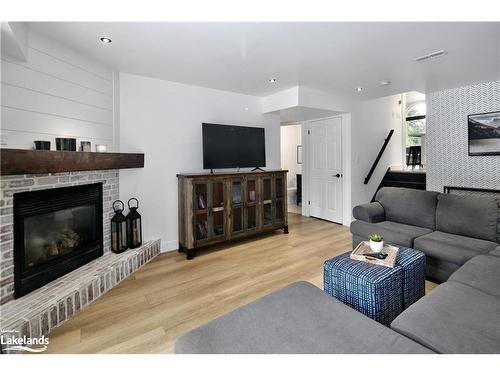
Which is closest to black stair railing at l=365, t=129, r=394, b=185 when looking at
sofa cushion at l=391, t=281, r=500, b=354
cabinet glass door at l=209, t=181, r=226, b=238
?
cabinet glass door at l=209, t=181, r=226, b=238

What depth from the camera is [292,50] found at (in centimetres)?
251

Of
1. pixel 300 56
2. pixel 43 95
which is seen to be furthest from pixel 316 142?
pixel 43 95

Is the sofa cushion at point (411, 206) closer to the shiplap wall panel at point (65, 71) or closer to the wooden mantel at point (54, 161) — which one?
the wooden mantel at point (54, 161)

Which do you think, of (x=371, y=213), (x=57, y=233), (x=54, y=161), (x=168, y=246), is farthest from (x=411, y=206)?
(x=57, y=233)

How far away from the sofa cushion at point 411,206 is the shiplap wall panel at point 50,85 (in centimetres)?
354

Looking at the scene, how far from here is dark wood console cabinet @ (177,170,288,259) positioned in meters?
3.30

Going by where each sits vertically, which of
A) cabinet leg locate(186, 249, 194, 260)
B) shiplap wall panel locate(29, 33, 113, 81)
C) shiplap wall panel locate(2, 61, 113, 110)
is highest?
shiplap wall panel locate(29, 33, 113, 81)

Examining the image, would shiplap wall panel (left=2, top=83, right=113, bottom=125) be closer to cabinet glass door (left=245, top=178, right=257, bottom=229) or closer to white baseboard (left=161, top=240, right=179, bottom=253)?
white baseboard (left=161, top=240, right=179, bottom=253)

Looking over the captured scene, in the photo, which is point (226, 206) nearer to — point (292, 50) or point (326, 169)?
point (292, 50)

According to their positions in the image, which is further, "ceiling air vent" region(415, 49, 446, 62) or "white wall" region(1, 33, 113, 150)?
"ceiling air vent" region(415, 49, 446, 62)

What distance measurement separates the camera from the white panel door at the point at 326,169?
495cm

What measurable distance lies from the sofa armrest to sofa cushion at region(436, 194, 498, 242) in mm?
600
